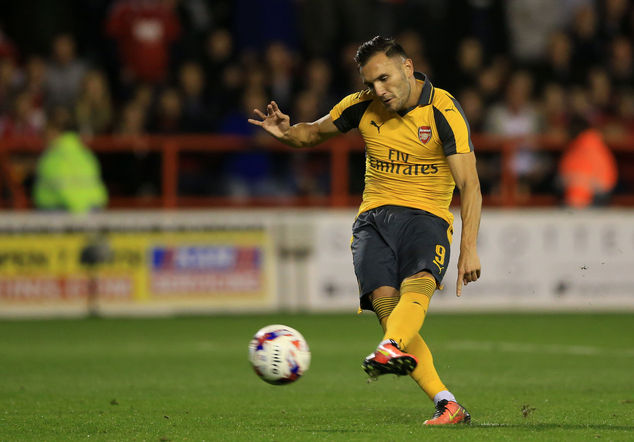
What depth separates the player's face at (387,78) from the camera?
6676 millimetres

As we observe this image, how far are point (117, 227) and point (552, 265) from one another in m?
5.53

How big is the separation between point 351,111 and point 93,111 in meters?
8.95

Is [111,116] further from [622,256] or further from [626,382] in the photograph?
[626,382]

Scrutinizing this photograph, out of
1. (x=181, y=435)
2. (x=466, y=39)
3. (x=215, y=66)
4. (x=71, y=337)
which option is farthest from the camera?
(x=466, y=39)

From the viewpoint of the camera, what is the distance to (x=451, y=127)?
6.79 m

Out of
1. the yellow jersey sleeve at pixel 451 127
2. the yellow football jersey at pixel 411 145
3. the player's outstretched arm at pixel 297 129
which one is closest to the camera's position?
the yellow jersey sleeve at pixel 451 127

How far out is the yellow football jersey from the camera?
6.87 m

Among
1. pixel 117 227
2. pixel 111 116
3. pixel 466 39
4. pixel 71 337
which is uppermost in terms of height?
pixel 466 39

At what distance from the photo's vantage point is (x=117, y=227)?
1516 centimetres

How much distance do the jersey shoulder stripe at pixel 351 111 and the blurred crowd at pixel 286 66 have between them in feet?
26.4

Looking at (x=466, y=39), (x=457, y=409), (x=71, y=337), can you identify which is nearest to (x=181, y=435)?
(x=457, y=409)

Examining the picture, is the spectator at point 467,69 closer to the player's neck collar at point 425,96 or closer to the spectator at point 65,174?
the spectator at point 65,174

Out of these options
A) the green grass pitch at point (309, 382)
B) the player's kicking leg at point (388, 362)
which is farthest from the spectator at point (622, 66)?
the player's kicking leg at point (388, 362)

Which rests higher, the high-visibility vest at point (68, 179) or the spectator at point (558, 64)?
the spectator at point (558, 64)
